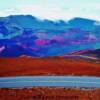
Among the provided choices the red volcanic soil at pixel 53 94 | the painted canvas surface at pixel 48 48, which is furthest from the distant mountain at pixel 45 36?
the red volcanic soil at pixel 53 94

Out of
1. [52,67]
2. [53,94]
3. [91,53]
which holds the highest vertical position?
[91,53]

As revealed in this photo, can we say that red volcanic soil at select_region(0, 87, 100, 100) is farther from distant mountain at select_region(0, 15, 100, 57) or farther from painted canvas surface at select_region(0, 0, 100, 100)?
distant mountain at select_region(0, 15, 100, 57)

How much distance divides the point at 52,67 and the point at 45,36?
35 centimetres

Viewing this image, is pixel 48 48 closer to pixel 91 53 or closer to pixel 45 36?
pixel 45 36

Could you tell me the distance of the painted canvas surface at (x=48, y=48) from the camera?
3.40 m

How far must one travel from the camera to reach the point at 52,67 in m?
3.46

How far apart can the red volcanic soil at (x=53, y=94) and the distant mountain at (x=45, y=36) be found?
0.38 meters

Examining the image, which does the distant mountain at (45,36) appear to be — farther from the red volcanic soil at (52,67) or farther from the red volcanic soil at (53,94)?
the red volcanic soil at (53,94)

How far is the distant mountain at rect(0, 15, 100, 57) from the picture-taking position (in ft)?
11.3

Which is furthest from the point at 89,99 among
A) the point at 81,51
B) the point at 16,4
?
the point at 16,4

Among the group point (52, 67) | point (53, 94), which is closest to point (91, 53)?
point (52, 67)

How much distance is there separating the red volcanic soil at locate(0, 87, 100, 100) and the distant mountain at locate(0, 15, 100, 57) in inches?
15.0

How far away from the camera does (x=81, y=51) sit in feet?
11.3

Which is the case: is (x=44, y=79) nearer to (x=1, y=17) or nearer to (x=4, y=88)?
(x=4, y=88)
